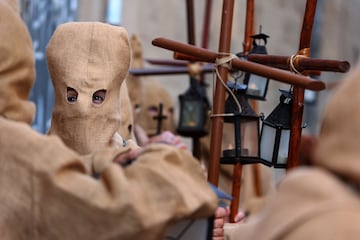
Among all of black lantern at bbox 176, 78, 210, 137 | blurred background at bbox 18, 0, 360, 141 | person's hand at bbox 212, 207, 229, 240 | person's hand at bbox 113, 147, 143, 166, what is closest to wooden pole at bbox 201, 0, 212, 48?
blurred background at bbox 18, 0, 360, 141

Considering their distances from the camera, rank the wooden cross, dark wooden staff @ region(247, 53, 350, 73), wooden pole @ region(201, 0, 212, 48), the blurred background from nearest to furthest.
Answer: dark wooden staff @ region(247, 53, 350, 73), the wooden cross, the blurred background, wooden pole @ region(201, 0, 212, 48)

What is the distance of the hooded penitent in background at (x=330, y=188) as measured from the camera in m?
1.90

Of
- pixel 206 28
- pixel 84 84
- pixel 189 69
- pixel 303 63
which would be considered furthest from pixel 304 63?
pixel 206 28

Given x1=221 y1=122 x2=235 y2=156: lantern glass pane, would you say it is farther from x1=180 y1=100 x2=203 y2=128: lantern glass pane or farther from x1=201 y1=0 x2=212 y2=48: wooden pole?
x1=201 y1=0 x2=212 y2=48: wooden pole

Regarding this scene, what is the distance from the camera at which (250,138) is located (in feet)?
11.4

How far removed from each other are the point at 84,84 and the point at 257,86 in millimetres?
1155

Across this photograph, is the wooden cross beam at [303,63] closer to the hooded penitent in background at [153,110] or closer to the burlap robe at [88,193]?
the burlap robe at [88,193]

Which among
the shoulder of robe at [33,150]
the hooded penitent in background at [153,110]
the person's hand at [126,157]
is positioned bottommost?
the hooded penitent in background at [153,110]

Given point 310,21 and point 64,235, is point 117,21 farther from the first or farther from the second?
point 64,235

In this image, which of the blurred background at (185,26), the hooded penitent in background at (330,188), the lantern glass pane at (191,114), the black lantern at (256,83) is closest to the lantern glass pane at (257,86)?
the black lantern at (256,83)

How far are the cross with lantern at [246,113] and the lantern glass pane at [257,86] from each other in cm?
44

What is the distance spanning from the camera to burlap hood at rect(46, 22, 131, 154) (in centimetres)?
310

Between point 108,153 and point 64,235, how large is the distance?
11.8 inches

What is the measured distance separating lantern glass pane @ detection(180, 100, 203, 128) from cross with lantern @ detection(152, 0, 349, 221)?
7.20 ft
